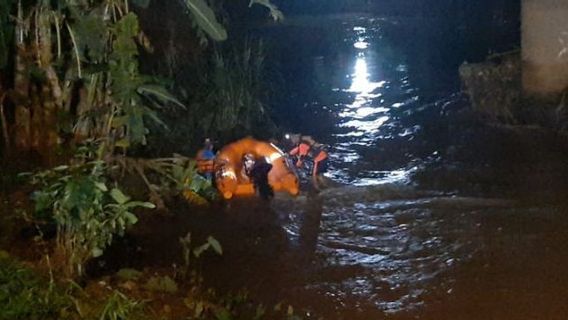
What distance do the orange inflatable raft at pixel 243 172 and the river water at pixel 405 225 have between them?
0.41 feet

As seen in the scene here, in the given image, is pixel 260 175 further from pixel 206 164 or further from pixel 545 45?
pixel 545 45

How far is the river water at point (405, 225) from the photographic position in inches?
191

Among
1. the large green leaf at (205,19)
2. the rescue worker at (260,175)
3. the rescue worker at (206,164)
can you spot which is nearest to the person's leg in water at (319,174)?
the rescue worker at (260,175)

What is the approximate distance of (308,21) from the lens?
1669cm

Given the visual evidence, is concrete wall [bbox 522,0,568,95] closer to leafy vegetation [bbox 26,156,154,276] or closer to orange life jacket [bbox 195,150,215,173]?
orange life jacket [bbox 195,150,215,173]

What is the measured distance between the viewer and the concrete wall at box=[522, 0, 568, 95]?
794cm

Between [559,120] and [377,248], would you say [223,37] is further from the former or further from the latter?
[559,120]

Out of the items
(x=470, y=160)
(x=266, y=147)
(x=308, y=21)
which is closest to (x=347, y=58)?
(x=308, y=21)

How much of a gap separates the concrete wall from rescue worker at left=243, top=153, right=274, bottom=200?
10.6 feet

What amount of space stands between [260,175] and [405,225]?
1.22 meters

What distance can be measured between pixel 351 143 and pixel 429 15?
936 centimetres

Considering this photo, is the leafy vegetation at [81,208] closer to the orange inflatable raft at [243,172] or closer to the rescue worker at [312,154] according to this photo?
the orange inflatable raft at [243,172]

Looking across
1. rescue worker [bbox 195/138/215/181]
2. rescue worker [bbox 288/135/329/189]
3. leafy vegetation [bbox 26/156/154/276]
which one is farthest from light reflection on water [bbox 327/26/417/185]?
leafy vegetation [bbox 26/156/154/276]

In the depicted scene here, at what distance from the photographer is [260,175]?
21.0ft
